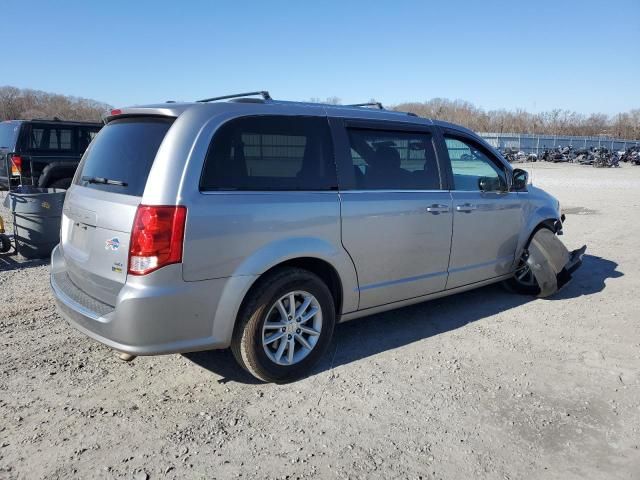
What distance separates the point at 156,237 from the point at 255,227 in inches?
24.7

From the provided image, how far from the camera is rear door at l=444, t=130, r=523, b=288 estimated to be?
469 centimetres

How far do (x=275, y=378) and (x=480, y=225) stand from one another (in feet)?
8.40

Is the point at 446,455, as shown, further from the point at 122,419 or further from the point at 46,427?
the point at 46,427

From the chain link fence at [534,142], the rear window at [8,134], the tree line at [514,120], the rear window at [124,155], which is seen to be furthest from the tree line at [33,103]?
the rear window at [124,155]

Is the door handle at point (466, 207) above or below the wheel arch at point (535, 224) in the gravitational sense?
above

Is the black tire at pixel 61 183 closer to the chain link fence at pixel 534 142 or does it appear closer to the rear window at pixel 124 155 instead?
the rear window at pixel 124 155

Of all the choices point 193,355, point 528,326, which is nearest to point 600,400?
point 528,326

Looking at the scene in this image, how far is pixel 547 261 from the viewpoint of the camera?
539cm

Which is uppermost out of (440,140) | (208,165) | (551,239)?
(440,140)

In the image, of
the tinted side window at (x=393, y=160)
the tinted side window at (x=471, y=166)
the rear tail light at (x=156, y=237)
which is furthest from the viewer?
the tinted side window at (x=471, y=166)

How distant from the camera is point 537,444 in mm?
2975

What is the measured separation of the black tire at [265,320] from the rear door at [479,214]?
5.54 feet

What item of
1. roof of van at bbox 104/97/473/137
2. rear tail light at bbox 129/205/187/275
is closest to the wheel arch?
roof of van at bbox 104/97/473/137

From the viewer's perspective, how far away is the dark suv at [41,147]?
991 cm
